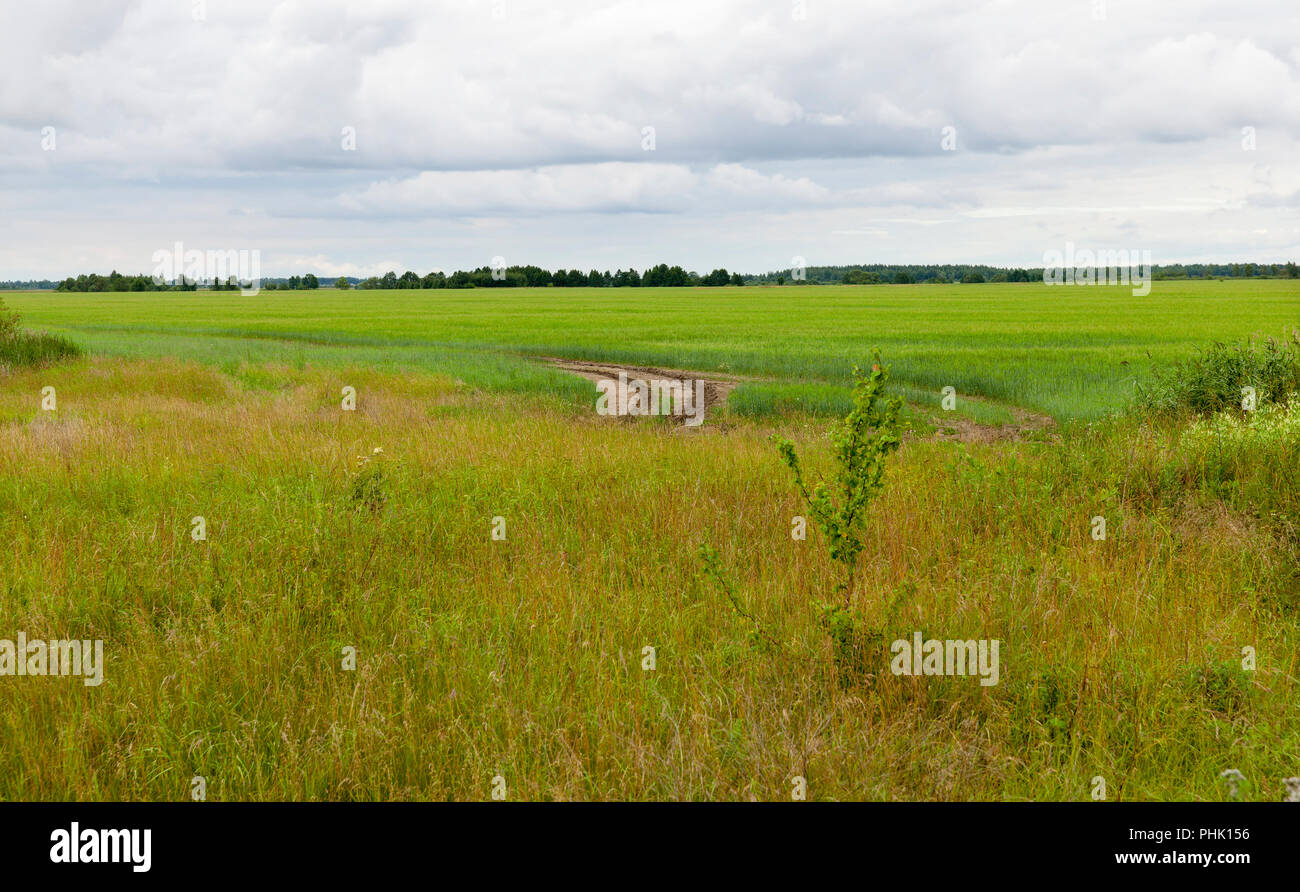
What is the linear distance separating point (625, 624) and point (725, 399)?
44.0 feet

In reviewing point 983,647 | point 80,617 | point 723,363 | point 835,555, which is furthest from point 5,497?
point 723,363

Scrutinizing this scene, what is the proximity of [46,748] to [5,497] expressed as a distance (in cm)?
585

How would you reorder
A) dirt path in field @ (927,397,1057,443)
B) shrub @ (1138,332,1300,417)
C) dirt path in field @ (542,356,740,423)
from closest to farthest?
shrub @ (1138,332,1300,417)
dirt path in field @ (927,397,1057,443)
dirt path in field @ (542,356,740,423)

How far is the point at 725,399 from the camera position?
60.6 feet

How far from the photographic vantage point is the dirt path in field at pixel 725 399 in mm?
14266

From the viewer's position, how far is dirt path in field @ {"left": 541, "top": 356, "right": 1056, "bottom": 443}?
→ 14266 mm

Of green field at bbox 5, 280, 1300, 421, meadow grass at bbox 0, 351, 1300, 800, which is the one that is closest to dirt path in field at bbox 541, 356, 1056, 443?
green field at bbox 5, 280, 1300, 421

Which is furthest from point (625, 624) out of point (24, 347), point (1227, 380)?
point (24, 347)

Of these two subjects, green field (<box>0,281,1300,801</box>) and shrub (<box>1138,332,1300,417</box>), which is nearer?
green field (<box>0,281,1300,801</box>)

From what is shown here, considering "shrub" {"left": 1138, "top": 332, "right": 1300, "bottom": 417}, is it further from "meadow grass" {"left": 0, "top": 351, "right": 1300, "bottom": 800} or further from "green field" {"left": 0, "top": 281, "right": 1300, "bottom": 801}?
"meadow grass" {"left": 0, "top": 351, "right": 1300, "bottom": 800}

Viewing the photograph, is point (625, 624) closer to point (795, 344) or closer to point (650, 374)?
point (650, 374)

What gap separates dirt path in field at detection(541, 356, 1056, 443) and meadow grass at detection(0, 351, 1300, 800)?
3798 mm

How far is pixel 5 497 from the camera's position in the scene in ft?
28.2
